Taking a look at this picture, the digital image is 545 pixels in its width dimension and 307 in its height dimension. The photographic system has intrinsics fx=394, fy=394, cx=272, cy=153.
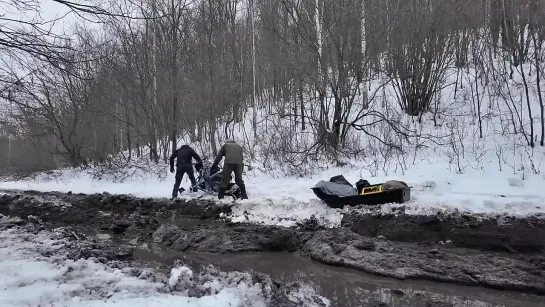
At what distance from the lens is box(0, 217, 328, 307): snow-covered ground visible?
14.6 feet

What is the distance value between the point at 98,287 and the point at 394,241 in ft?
16.9

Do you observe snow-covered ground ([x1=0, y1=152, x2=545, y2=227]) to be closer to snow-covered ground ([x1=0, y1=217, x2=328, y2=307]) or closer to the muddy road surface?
the muddy road surface

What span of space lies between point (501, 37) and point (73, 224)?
15.4 meters

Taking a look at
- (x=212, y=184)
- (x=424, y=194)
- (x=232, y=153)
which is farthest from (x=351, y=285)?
(x=212, y=184)

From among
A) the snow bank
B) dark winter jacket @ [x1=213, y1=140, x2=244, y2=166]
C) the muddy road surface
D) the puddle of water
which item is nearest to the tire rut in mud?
the muddy road surface

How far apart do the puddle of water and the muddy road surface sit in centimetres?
1

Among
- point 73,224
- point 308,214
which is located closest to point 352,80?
point 308,214

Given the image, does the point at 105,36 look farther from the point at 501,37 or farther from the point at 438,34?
the point at 501,37

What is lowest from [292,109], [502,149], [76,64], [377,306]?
[377,306]

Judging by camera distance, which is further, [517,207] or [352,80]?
[352,80]

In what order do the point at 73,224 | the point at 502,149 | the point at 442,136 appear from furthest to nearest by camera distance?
the point at 442,136 < the point at 502,149 < the point at 73,224

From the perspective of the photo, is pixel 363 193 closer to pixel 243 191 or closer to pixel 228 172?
pixel 243 191

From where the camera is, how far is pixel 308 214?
345 inches

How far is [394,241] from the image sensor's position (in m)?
7.48
